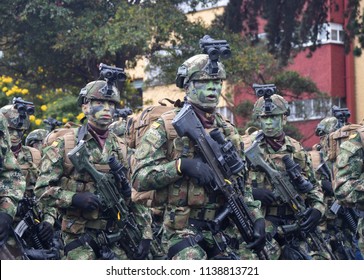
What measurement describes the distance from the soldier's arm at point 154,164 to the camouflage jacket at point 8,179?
93 centimetres

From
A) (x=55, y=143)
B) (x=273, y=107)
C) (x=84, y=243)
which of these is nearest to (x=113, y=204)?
(x=84, y=243)

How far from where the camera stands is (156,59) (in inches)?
914

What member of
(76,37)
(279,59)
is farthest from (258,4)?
(76,37)

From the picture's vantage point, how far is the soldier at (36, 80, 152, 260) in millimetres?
10227

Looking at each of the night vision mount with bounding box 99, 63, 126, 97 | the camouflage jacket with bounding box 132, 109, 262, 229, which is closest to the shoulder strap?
the night vision mount with bounding box 99, 63, 126, 97

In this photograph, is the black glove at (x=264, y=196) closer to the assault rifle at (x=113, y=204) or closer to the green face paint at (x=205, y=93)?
the assault rifle at (x=113, y=204)

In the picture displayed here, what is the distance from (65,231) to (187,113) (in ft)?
7.46

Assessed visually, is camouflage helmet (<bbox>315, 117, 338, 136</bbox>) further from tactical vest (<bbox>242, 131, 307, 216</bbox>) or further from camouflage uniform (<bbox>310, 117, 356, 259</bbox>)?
tactical vest (<bbox>242, 131, 307, 216</bbox>)

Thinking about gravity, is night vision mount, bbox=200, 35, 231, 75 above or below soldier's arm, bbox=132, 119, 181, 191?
above

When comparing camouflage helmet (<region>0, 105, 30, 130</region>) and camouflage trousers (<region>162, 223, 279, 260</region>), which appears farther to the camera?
camouflage helmet (<region>0, 105, 30, 130</region>)

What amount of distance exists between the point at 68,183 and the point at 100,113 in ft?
2.45

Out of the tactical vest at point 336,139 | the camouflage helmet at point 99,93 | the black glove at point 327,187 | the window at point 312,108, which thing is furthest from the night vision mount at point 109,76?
the window at point 312,108

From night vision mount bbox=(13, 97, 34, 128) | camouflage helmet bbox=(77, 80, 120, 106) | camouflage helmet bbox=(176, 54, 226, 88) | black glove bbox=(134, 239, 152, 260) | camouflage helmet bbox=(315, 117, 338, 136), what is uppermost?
camouflage helmet bbox=(176, 54, 226, 88)
